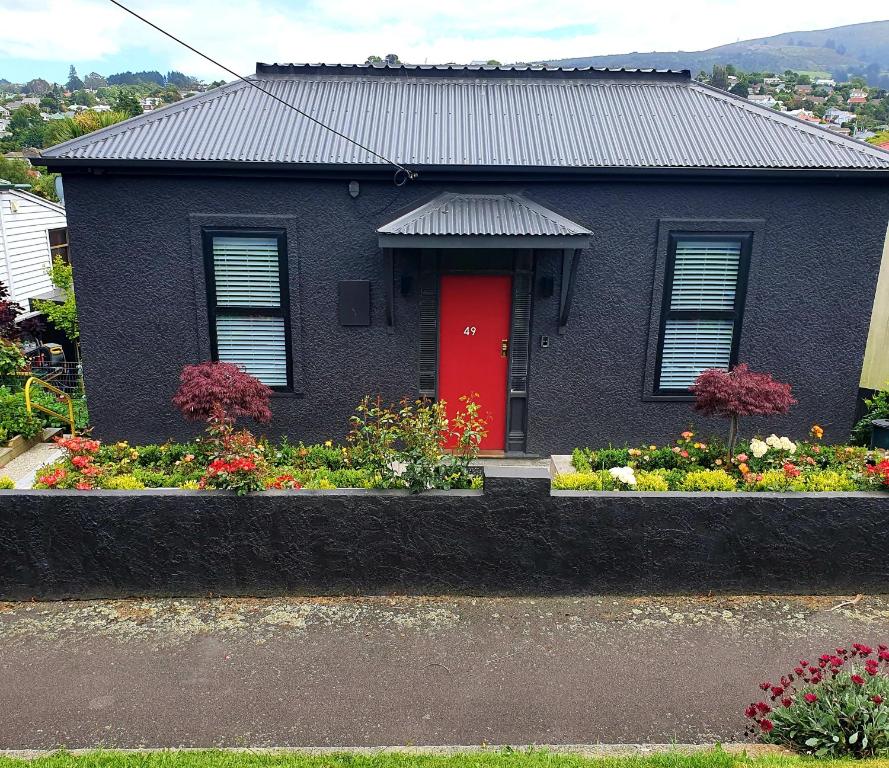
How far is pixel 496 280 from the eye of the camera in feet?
26.4

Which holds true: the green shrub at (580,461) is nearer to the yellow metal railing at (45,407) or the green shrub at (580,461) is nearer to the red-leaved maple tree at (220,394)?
the red-leaved maple tree at (220,394)

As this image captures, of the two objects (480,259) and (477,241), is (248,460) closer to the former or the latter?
(477,241)

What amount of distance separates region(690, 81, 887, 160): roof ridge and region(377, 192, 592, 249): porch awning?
310 cm

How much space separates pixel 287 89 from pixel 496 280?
3.59 meters

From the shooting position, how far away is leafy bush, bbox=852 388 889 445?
855 centimetres

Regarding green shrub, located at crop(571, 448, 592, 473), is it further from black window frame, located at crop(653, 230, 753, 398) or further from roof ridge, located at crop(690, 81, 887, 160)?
roof ridge, located at crop(690, 81, 887, 160)

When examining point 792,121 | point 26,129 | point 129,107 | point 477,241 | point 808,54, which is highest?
point 808,54

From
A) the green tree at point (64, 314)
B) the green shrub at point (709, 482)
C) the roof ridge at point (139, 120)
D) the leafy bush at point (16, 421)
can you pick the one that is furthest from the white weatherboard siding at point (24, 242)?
the green shrub at point (709, 482)

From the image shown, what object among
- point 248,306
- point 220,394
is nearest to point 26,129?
point 248,306

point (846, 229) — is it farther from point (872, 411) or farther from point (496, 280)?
point (496, 280)

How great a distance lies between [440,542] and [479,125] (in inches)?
199

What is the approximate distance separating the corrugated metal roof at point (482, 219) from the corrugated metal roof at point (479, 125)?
0.41 meters

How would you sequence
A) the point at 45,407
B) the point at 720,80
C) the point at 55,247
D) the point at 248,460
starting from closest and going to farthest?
the point at 248,460 → the point at 45,407 → the point at 55,247 → the point at 720,80

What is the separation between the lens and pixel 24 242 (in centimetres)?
1748
